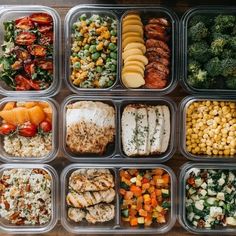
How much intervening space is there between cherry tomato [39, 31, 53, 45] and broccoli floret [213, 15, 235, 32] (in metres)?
0.92

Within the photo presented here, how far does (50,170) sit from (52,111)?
34 cm

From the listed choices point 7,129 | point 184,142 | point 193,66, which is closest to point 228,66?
point 193,66

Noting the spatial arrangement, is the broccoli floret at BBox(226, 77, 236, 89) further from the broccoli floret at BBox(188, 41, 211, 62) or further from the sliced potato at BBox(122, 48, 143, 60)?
the sliced potato at BBox(122, 48, 143, 60)

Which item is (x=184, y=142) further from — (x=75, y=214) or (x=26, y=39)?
(x=26, y=39)

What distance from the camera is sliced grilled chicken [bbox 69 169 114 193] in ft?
9.34

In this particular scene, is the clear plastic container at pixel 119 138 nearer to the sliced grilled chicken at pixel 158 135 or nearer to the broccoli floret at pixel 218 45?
the sliced grilled chicken at pixel 158 135

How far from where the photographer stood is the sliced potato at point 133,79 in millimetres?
2794

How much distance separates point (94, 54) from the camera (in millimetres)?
2848

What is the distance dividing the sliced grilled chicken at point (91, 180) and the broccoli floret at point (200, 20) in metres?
0.97

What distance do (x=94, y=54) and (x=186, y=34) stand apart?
53 centimetres

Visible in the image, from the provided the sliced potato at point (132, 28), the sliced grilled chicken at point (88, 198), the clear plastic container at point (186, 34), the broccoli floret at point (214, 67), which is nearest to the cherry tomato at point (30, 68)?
the sliced potato at point (132, 28)

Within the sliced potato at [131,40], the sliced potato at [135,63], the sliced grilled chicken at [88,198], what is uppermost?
the sliced potato at [131,40]

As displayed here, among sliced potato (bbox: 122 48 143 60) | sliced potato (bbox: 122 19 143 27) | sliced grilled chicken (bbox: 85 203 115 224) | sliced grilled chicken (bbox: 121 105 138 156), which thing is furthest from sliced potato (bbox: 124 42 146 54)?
sliced grilled chicken (bbox: 85 203 115 224)

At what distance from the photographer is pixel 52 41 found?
2879mm
